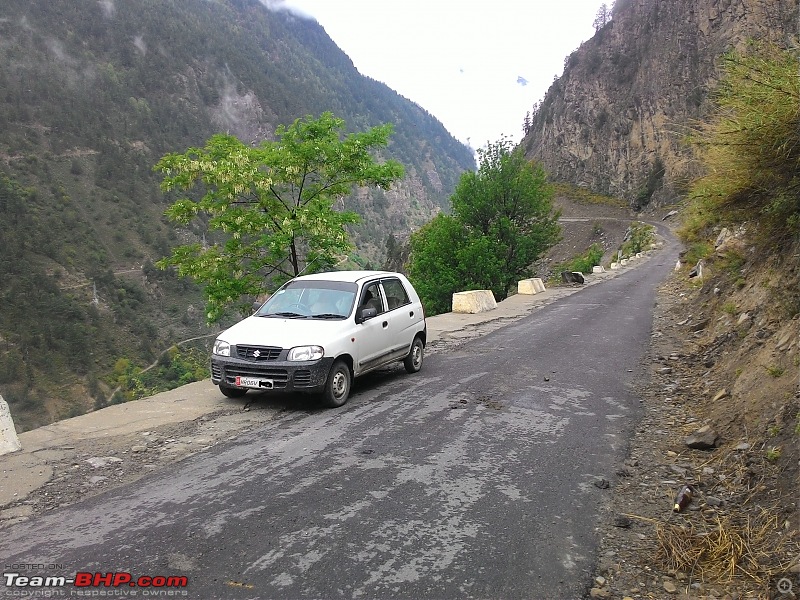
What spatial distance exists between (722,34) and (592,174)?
973 inches

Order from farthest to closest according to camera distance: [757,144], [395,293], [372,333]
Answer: [395,293] < [372,333] < [757,144]

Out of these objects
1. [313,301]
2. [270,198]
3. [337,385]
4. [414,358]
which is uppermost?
[270,198]

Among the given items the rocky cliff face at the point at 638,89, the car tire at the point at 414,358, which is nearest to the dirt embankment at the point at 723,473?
the car tire at the point at 414,358

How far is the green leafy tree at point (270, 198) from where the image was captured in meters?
14.0

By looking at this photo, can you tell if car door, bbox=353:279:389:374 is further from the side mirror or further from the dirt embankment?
the dirt embankment

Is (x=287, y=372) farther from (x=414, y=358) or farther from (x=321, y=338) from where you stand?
(x=414, y=358)

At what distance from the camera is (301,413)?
7395 millimetres

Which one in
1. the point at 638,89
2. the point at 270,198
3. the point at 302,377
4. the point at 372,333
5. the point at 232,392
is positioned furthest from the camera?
the point at 638,89

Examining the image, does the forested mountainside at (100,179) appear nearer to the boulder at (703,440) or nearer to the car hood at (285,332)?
the car hood at (285,332)

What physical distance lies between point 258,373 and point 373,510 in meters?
3.47

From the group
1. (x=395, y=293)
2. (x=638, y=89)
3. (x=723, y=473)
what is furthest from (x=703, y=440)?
(x=638, y=89)

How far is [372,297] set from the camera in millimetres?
8945

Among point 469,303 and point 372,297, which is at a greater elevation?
point 372,297

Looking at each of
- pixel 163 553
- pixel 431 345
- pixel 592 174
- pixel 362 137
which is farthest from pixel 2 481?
pixel 592 174
